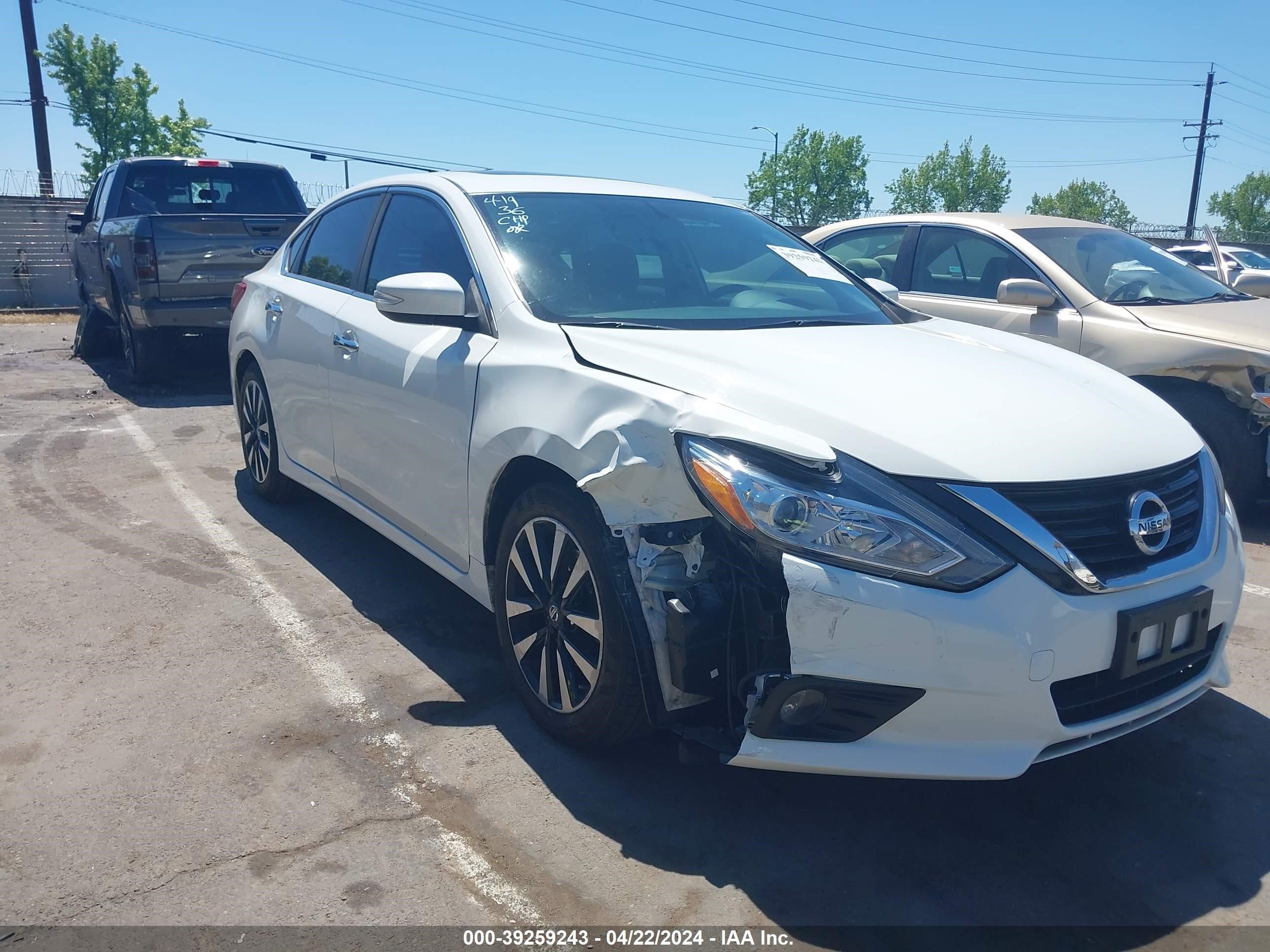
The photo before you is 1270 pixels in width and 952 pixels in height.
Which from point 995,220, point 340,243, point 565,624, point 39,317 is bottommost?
point 39,317

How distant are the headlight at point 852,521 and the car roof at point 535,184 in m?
1.97

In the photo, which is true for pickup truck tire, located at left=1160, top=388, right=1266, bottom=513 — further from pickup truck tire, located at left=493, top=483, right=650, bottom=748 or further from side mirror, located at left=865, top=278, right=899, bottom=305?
pickup truck tire, located at left=493, top=483, right=650, bottom=748

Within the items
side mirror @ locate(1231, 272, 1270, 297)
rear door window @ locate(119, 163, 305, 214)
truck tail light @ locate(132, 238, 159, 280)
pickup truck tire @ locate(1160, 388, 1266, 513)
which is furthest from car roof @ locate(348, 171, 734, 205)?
rear door window @ locate(119, 163, 305, 214)

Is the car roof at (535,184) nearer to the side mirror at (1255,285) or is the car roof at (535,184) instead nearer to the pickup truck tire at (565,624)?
the pickup truck tire at (565,624)

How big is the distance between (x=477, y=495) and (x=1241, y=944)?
7.91 ft

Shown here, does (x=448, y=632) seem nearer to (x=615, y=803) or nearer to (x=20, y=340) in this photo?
(x=615, y=803)

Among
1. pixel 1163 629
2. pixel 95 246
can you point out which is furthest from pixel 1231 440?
pixel 95 246

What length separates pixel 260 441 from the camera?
569 centimetres

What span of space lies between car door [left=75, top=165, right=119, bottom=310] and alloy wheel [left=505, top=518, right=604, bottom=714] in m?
8.24

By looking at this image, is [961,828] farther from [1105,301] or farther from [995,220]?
[995,220]

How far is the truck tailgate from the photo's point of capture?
27.7ft

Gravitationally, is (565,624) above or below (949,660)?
below

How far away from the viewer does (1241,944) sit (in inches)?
93.7

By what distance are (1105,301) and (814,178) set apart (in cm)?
8509
